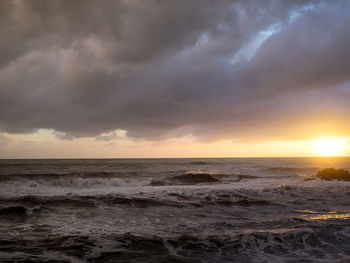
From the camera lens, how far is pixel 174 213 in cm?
1017

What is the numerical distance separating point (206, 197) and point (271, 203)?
3.58 meters

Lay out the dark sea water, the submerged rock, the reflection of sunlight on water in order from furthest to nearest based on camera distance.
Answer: the submerged rock
the reflection of sunlight on water
the dark sea water

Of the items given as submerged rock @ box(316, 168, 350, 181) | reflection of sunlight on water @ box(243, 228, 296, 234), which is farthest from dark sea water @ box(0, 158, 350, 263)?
submerged rock @ box(316, 168, 350, 181)

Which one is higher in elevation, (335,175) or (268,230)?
(268,230)

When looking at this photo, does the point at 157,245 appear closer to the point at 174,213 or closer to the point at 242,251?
the point at 242,251

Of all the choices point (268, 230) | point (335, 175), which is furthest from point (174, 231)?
point (335, 175)

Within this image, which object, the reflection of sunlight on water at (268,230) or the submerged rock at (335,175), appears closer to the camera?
the reflection of sunlight on water at (268,230)

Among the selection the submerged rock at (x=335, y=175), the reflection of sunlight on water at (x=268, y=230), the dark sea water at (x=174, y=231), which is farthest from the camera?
the submerged rock at (x=335, y=175)

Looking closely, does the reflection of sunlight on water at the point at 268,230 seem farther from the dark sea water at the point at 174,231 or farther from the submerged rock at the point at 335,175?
the submerged rock at the point at 335,175

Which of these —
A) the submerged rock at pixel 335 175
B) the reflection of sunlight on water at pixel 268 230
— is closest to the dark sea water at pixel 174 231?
the reflection of sunlight on water at pixel 268 230

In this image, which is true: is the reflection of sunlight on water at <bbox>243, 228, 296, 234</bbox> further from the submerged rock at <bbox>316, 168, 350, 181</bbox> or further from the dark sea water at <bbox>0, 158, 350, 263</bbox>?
the submerged rock at <bbox>316, 168, 350, 181</bbox>

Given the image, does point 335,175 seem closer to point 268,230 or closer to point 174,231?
point 268,230

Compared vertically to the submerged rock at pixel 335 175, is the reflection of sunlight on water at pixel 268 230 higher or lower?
higher

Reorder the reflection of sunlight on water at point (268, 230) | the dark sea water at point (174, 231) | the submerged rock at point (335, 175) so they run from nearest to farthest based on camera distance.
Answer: the dark sea water at point (174, 231), the reflection of sunlight on water at point (268, 230), the submerged rock at point (335, 175)
